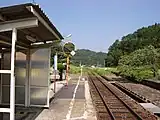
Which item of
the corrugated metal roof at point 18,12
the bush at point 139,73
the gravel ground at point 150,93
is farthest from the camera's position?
the bush at point 139,73

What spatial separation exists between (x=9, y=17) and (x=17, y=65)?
5413mm

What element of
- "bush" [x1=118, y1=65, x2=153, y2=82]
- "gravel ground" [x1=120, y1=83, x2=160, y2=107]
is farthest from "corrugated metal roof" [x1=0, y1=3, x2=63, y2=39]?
"bush" [x1=118, y1=65, x2=153, y2=82]

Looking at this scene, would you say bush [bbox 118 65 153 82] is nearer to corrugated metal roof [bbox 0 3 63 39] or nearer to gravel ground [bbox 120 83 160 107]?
gravel ground [bbox 120 83 160 107]

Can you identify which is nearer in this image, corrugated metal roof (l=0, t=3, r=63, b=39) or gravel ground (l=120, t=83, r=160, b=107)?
corrugated metal roof (l=0, t=3, r=63, b=39)

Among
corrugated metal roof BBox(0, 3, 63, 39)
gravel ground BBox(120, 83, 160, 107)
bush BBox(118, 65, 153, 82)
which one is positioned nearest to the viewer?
corrugated metal roof BBox(0, 3, 63, 39)

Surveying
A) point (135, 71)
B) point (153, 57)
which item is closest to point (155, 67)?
point (153, 57)

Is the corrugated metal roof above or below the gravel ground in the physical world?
above

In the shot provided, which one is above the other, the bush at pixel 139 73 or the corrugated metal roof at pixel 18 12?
the corrugated metal roof at pixel 18 12

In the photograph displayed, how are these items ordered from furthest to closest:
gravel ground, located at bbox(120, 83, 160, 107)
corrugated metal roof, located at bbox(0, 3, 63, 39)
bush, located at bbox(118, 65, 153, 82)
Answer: bush, located at bbox(118, 65, 153, 82)
gravel ground, located at bbox(120, 83, 160, 107)
corrugated metal roof, located at bbox(0, 3, 63, 39)

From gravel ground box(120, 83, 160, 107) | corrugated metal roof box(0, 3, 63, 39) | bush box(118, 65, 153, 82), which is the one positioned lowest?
gravel ground box(120, 83, 160, 107)

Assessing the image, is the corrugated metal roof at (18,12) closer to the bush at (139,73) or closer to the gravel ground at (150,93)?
the gravel ground at (150,93)

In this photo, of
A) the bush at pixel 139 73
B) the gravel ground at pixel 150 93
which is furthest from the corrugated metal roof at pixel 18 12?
the bush at pixel 139 73

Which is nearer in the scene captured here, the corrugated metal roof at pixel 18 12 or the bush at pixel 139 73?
the corrugated metal roof at pixel 18 12

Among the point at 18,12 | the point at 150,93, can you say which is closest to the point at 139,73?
the point at 150,93
